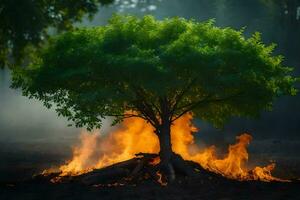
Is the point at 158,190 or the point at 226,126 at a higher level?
the point at 226,126

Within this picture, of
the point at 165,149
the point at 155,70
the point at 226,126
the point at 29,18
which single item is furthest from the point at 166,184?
the point at 226,126

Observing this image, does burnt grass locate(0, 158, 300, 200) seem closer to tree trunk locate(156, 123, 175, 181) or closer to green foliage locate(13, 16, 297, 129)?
tree trunk locate(156, 123, 175, 181)

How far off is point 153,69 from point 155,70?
102mm

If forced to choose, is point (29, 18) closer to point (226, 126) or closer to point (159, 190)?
point (159, 190)

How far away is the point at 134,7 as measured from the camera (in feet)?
342

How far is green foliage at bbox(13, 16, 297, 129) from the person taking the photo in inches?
759

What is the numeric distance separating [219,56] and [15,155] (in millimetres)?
20718

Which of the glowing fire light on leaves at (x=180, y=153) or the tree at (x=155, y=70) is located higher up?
the tree at (x=155, y=70)

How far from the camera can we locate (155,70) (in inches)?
743

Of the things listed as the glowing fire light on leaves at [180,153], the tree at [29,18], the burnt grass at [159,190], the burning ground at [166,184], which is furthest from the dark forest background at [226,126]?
the tree at [29,18]

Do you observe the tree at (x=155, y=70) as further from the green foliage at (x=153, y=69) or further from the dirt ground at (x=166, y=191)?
the dirt ground at (x=166, y=191)

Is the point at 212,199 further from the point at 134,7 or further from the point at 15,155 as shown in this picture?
the point at 134,7

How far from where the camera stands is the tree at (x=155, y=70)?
63.3 ft

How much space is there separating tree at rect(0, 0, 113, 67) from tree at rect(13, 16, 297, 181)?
4.37 m
